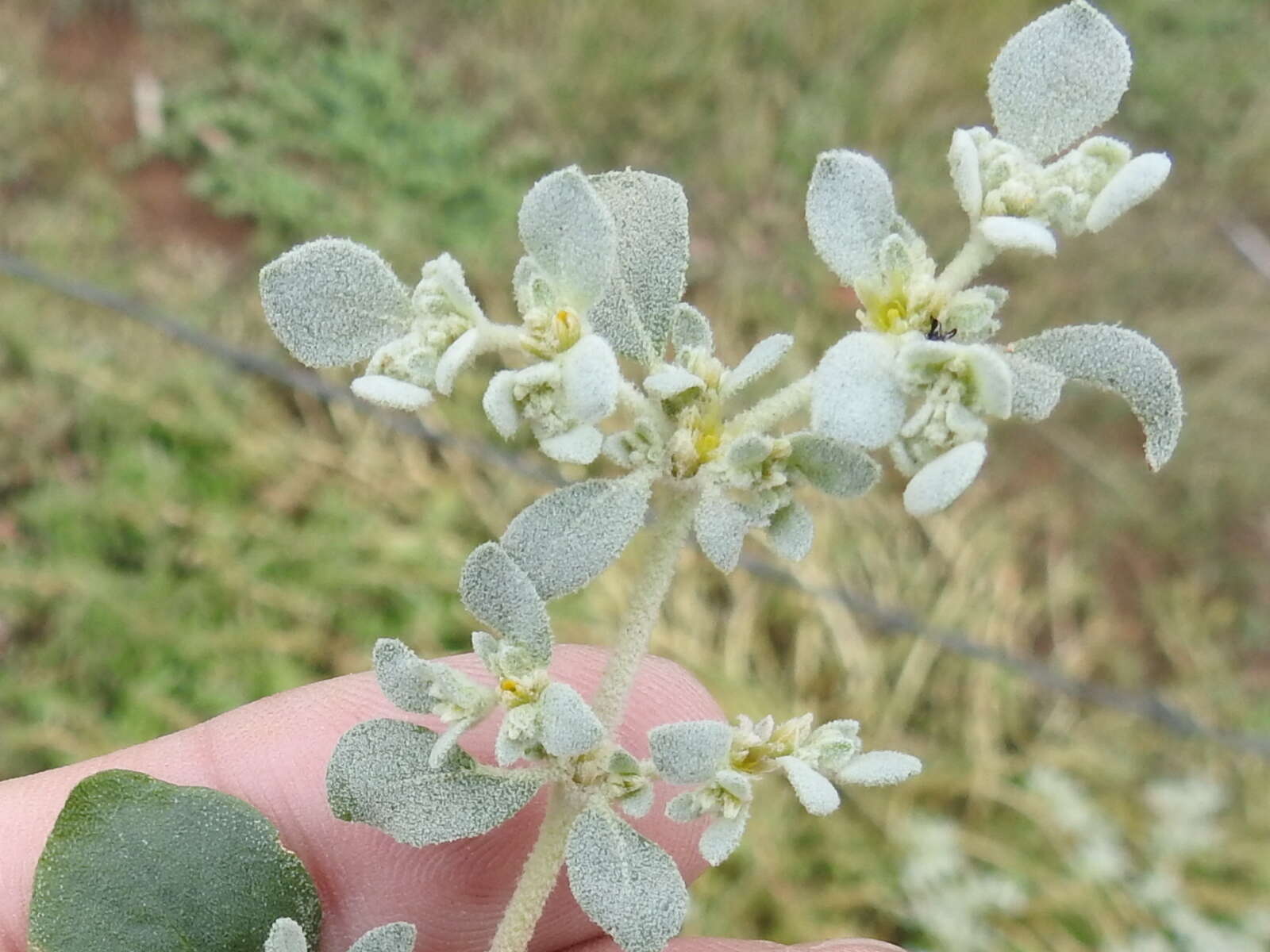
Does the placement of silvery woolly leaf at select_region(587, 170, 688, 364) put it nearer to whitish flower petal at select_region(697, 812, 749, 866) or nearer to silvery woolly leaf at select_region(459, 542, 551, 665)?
silvery woolly leaf at select_region(459, 542, 551, 665)

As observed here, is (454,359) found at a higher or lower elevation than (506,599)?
higher

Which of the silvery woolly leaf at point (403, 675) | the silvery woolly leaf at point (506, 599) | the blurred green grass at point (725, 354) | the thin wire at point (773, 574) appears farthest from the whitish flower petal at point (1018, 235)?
the blurred green grass at point (725, 354)

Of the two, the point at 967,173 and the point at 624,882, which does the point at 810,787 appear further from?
the point at 967,173

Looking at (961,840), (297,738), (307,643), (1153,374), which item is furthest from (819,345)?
(1153,374)

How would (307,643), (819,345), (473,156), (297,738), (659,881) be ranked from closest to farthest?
1. (659,881)
2. (297,738)
3. (307,643)
4. (819,345)
5. (473,156)

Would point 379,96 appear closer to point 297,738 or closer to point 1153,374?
point 297,738

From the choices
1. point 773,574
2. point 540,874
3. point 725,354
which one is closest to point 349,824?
point 540,874

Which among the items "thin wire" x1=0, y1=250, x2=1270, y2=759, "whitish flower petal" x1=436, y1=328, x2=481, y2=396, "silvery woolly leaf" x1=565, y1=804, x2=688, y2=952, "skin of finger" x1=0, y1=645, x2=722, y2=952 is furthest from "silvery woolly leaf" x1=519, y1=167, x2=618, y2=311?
"thin wire" x1=0, y1=250, x2=1270, y2=759
